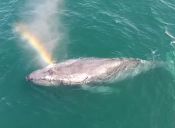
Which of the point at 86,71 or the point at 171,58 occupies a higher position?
the point at 86,71

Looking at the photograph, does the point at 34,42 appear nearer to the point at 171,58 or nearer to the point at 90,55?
the point at 90,55

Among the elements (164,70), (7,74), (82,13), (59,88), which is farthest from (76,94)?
(82,13)

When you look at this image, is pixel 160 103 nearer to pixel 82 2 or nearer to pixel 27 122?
pixel 27 122

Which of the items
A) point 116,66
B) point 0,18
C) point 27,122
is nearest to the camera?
point 27,122

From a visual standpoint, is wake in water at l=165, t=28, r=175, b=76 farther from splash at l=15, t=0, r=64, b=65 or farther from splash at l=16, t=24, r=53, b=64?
splash at l=16, t=24, r=53, b=64

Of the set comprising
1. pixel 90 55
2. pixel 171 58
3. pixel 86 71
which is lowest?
pixel 171 58

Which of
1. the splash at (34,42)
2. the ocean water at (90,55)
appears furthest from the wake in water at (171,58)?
the splash at (34,42)

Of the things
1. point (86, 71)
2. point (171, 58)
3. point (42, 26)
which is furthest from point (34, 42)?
point (171, 58)
